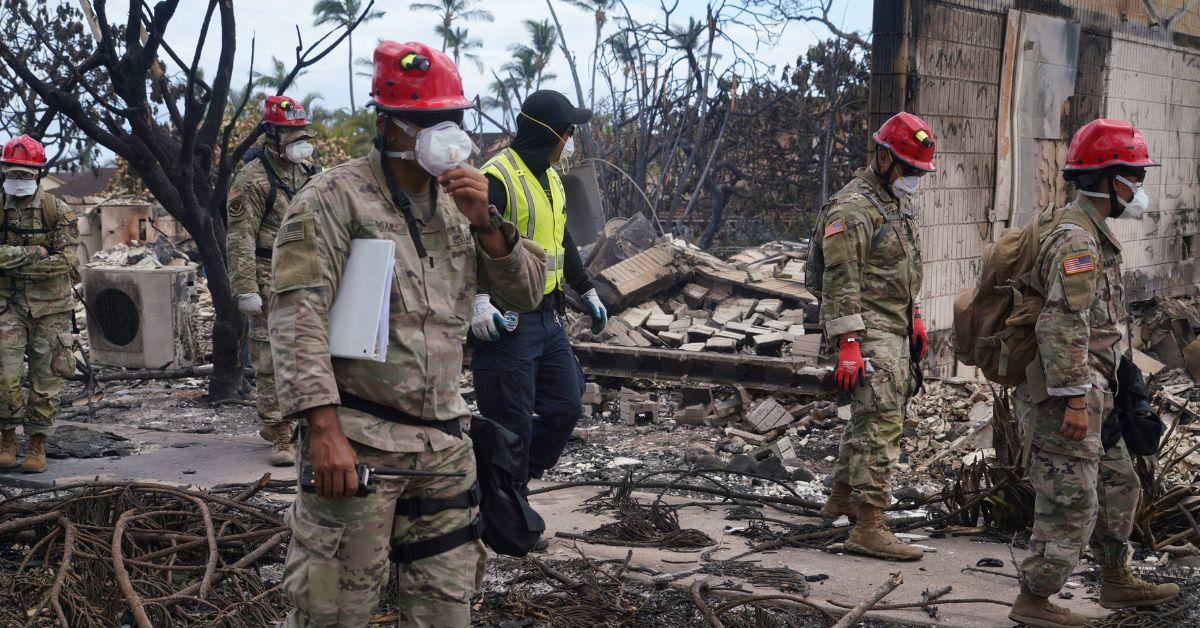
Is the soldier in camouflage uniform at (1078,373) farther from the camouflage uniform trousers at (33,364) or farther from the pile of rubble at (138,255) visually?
the pile of rubble at (138,255)

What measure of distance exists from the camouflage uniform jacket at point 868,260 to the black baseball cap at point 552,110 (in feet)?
4.13

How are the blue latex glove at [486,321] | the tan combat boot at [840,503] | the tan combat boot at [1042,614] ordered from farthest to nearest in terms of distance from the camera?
the tan combat boot at [840,503] → the blue latex glove at [486,321] → the tan combat boot at [1042,614]

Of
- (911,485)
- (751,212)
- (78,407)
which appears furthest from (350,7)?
(911,485)

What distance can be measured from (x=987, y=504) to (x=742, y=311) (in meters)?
5.00

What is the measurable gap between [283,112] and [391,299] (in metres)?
4.35

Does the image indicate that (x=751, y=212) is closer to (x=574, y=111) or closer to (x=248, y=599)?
(x=574, y=111)

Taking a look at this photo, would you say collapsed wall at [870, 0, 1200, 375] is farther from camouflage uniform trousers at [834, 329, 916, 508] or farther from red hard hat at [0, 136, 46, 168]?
red hard hat at [0, 136, 46, 168]

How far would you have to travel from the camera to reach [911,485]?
6.95 metres

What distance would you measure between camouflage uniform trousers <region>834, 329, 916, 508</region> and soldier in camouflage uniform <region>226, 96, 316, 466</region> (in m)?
3.54

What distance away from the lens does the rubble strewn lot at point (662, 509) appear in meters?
4.09

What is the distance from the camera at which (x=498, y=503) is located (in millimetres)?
3096

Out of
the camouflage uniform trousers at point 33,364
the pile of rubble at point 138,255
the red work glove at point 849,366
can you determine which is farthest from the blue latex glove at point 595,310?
the pile of rubble at point 138,255

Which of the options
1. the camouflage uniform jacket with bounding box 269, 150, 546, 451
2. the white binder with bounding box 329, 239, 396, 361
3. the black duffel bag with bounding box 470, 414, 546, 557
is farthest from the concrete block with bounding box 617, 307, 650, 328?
the white binder with bounding box 329, 239, 396, 361

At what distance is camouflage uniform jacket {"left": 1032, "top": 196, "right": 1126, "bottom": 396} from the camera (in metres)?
3.78
